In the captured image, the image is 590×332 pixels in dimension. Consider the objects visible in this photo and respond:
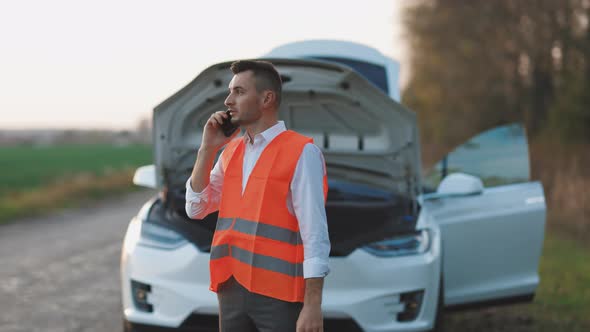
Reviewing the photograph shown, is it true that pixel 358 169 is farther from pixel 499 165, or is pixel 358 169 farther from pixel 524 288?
pixel 524 288

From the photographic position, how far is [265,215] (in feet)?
7.39

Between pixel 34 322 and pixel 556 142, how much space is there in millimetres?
18719

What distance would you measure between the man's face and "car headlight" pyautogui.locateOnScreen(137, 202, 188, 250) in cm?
182

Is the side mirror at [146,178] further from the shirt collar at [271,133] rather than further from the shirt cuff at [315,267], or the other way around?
the shirt cuff at [315,267]

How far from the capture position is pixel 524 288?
4816 millimetres

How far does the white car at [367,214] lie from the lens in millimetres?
3834

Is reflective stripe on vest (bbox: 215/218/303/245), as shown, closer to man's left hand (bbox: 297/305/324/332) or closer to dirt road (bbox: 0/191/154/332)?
man's left hand (bbox: 297/305/324/332)

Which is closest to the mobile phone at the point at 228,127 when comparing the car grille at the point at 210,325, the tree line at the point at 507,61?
the car grille at the point at 210,325

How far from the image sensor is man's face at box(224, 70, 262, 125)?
7.31 ft

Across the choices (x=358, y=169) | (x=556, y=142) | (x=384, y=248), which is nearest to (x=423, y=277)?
(x=384, y=248)

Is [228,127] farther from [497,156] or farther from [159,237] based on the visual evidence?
[497,156]

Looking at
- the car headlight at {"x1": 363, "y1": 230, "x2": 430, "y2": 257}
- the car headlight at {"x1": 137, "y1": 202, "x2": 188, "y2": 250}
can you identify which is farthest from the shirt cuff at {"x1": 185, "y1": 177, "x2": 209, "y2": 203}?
the car headlight at {"x1": 363, "y1": 230, "x2": 430, "y2": 257}

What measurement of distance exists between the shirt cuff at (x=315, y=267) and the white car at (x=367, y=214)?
1681mm

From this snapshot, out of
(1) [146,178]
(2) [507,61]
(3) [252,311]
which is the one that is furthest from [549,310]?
(2) [507,61]
